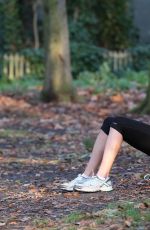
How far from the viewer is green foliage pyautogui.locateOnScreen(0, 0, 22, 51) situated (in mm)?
29828

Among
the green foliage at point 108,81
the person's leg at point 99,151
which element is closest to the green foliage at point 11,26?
the green foliage at point 108,81

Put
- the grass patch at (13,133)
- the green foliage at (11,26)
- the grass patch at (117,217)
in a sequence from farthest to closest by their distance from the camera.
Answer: the green foliage at (11,26)
the grass patch at (13,133)
the grass patch at (117,217)

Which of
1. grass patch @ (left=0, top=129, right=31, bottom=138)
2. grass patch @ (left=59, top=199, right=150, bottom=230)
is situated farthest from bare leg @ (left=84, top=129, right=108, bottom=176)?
grass patch @ (left=0, top=129, right=31, bottom=138)

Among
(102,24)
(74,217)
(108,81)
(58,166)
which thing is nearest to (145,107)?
(58,166)

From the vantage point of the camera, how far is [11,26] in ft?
98.0

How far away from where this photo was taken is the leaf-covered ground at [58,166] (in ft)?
20.4

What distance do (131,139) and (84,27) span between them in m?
24.5

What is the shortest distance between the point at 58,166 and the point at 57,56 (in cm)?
894

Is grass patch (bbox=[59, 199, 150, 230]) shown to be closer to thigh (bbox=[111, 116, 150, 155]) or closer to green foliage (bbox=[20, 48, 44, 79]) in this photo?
thigh (bbox=[111, 116, 150, 155])

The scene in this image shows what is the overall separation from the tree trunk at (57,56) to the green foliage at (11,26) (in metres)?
11.4

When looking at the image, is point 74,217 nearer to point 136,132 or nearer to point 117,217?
point 117,217

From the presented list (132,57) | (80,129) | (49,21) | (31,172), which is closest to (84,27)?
(132,57)

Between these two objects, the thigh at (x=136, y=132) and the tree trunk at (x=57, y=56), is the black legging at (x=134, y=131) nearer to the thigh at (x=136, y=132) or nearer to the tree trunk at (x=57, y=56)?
the thigh at (x=136, y=132)

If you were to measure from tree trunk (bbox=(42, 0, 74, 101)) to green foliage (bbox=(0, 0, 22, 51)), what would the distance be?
37.4 ft
